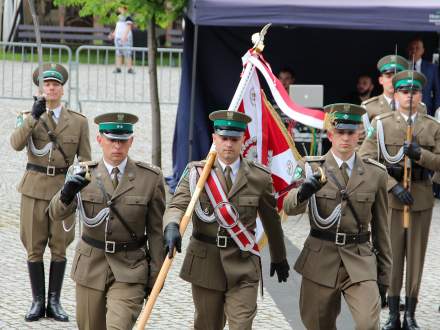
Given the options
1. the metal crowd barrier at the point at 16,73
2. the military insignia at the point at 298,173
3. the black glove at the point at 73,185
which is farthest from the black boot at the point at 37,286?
the metal crowd barrier at the point at 16,73

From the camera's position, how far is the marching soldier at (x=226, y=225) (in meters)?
7.49

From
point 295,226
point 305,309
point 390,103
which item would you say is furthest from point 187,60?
point 305,309

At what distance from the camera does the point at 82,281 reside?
7387 millimetres

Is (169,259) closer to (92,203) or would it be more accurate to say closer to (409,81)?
(92,203)

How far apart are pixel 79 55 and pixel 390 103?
40.8 ft

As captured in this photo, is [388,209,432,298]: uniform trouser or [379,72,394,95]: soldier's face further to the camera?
[379,72,394,95]: soldier's face

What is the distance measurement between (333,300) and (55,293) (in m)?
2.73

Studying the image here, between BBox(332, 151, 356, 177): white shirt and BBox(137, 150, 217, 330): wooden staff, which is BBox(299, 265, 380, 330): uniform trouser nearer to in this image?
BBox(332, 151, 356, 177): white shirt

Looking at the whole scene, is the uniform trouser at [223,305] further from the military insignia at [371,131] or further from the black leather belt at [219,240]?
the military insignia at [371,131]

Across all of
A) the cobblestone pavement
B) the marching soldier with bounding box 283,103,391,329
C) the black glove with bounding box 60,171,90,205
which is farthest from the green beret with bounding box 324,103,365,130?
the cobblestone pavement

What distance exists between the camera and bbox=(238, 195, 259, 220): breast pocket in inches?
297

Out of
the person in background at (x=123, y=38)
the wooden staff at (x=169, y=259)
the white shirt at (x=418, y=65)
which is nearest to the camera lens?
the wooden staff at (x=169, y=259)

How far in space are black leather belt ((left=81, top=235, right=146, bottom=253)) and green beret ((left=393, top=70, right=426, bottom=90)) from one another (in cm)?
288

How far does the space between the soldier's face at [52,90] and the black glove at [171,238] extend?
270cm
